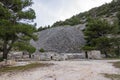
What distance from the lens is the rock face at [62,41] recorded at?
131 ft

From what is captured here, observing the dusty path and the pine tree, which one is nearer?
the dusty path

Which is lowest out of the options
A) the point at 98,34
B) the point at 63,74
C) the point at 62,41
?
the point at 63,74

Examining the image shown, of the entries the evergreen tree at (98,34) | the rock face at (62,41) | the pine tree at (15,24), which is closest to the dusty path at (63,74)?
the pine tree at (15,24)

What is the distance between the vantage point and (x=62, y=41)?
41656 millimetres

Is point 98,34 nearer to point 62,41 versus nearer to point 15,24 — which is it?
point 62,41

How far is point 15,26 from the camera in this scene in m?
20.6

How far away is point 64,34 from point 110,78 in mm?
31240

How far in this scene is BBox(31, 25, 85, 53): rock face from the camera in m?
40.1

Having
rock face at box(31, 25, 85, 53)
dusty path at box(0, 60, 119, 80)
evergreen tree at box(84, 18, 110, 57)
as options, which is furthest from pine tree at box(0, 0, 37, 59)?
rock face at box(31, 25, 85, 53)

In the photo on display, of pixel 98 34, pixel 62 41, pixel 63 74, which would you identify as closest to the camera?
pixel 63 74

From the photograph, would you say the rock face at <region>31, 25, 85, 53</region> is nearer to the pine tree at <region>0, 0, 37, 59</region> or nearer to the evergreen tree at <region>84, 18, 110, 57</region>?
the evergreen tree at <region>84, 18, 110, 57</region>

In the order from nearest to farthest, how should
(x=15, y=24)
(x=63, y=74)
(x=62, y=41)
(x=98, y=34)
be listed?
(x=63, y=74), (x=15, y=24), (x=98, y=34), (x=62, y=41)

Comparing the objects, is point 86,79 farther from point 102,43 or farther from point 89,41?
point 89,41

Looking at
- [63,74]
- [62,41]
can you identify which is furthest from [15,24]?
[62,41]
